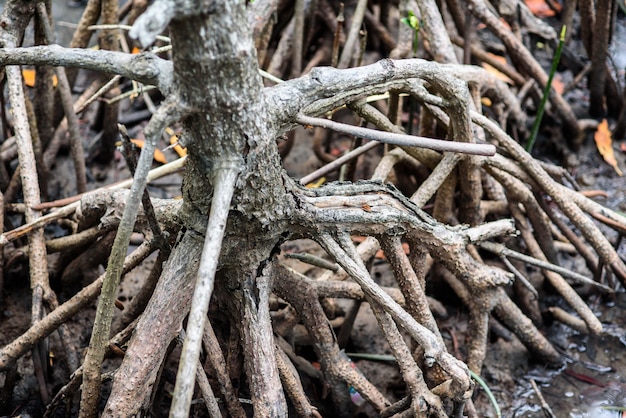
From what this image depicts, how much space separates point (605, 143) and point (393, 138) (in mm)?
2109

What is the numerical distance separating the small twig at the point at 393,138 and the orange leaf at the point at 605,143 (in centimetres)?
186

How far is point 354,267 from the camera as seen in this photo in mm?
1792

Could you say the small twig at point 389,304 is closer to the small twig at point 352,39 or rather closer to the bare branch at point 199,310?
the bare branch at point 199,310

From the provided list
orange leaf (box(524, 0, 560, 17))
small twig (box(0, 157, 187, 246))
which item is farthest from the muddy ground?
orange leaf (box(524, 0, 560, 17))

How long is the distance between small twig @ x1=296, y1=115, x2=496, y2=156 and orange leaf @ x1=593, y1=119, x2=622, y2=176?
1.86 metres

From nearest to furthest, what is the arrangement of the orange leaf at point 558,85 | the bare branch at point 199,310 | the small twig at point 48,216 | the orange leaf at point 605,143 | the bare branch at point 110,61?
the bare branch at point 199,310, the bare branch at point 110,61, the small twig at point 48,216, the orange leaf at point 605,143, the orange leaf at point 558,85

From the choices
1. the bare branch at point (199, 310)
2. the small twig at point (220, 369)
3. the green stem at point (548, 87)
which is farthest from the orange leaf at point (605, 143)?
the bare branch at point (199, 310)

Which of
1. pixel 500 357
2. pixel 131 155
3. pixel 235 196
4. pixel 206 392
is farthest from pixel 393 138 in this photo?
pixel 500 357

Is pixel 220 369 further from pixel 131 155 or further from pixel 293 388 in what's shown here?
pixel 131 155

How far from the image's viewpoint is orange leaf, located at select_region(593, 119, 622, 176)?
328cm

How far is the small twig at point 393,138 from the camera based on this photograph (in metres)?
1.58

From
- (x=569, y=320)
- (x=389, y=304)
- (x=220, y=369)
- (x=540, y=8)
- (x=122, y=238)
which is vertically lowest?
(x=569, y=320)

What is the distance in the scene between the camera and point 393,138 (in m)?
1.62

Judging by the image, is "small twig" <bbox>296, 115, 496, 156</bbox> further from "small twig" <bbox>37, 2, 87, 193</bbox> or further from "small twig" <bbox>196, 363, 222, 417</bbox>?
"small twig" <bbox>37, 2, 87, 193</bbox>
